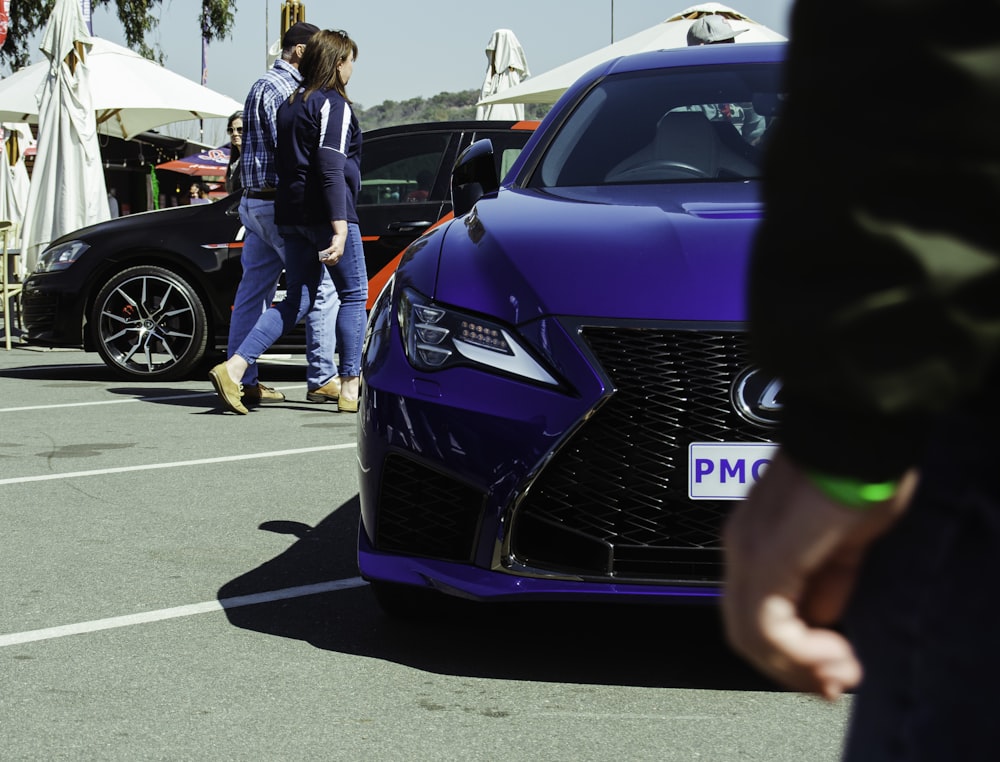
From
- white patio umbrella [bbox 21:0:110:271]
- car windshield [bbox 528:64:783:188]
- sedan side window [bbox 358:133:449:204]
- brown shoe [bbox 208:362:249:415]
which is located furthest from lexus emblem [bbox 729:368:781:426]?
white patio umbrella [bbox 21:0:110:271]

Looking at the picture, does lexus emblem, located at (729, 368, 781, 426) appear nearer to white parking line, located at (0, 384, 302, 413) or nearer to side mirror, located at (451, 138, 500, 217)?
side mirror, located at (451, 138, 500, 217)

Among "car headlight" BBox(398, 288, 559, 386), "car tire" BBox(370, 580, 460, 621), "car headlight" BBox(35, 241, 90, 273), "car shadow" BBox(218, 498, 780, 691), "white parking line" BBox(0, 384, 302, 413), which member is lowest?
"white parking line" BBox(0, 384, 302, 413)

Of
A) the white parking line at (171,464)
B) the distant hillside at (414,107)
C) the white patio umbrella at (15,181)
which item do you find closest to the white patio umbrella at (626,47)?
the white patio umbrella at (15,181)

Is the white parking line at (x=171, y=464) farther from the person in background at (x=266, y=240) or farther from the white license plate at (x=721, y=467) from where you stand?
the white license plate at (x=721, y=467)

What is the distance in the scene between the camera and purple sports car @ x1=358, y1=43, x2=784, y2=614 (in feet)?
10.2

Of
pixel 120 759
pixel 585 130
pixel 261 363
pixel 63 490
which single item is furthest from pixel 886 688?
pixel 261 363

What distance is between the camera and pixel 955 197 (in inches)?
39.0

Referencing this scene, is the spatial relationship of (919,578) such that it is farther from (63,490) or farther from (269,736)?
(63,490)

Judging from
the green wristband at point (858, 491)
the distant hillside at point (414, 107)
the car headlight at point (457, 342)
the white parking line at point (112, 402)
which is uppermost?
the distant hillside at point (414, 107)

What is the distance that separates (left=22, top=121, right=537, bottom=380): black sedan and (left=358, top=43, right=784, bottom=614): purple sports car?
5541 millimetres

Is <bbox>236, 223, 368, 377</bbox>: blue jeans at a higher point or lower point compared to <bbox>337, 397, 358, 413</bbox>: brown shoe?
higher

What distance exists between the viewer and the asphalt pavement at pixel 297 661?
300 cm

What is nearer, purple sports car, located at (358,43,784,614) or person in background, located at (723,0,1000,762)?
person in background, located at (723,0,1000,762)

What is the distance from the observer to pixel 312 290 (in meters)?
7.98
